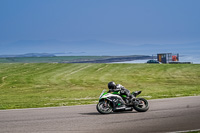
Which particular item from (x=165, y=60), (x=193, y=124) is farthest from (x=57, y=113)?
(x=165, y=60)

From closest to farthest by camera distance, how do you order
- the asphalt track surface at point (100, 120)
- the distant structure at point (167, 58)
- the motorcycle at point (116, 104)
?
the asphalt track surface at point (100, 120)
the motorcycle at point (116, 104)
the distant structure at point (167, 58)

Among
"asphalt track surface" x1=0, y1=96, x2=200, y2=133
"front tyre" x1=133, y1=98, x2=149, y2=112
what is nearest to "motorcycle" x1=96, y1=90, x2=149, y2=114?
"front tyre" x1=133, y1=98, x2=149, y2=112

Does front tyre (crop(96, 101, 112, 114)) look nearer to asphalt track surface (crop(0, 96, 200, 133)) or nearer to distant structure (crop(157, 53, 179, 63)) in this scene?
asphalt track surface (crop(0, 96, 200, 133))

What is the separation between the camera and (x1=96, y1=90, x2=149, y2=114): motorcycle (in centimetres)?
1505

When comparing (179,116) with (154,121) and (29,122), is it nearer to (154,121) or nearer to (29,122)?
(154,121)

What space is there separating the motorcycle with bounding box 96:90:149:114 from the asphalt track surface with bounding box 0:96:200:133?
0.24 m

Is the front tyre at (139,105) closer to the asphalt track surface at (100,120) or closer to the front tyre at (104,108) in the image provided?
the asphalt track surface at (100,120)

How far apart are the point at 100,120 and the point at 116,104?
1750mm

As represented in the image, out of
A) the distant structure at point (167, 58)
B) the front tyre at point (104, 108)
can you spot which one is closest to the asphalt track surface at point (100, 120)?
the front tyre at point (104, 108)

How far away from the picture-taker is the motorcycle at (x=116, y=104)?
15.1 meters

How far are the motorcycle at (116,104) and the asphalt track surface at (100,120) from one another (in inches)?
9.6

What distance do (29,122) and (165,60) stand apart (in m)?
75.8

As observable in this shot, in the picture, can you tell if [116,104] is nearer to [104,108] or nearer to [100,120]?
[104,108]

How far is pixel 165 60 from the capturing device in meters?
87.0
